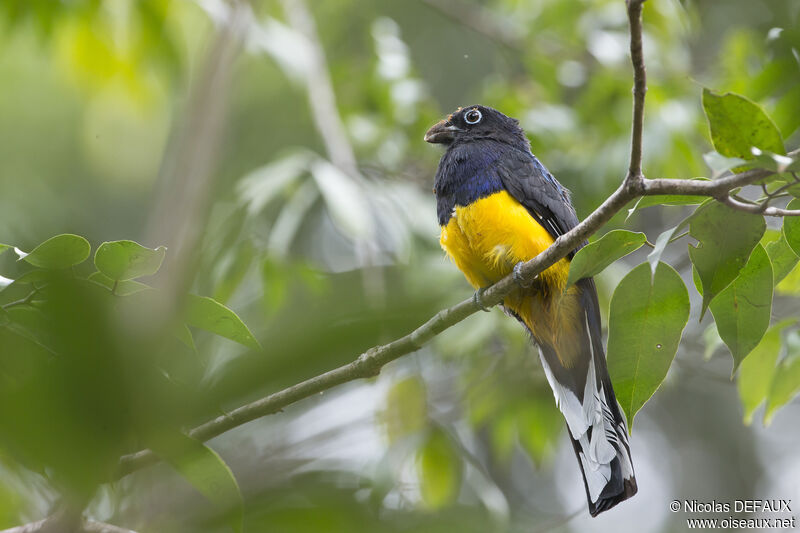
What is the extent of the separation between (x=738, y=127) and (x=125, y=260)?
1122mm

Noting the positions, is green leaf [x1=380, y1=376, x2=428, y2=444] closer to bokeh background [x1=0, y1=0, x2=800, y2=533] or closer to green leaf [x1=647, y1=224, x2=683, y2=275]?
bokeh background [x1=0, y1=0, x2=800, y2=533]

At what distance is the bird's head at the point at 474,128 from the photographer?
13.3 ft

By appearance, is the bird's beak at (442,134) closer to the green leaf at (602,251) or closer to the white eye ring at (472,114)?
the white eye ring at (472,114)

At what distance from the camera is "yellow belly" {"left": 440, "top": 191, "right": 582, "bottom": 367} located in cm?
334

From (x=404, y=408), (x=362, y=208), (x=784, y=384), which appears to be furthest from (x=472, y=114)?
(x=784, y=384)

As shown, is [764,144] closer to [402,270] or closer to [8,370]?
[402,270]

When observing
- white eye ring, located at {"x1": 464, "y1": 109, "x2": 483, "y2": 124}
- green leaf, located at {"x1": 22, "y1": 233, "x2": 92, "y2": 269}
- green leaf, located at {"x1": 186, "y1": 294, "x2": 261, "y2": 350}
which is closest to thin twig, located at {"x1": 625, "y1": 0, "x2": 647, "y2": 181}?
green leaf, located at {"x1": 186, "y1": 294, "x2": 261, "y2": 350}

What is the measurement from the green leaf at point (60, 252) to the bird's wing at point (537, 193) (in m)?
2.73

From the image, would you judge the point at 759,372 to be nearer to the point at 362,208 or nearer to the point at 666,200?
the point at 666,200

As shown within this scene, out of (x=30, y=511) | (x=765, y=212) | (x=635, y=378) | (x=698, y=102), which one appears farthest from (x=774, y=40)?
(x=698, y=102)

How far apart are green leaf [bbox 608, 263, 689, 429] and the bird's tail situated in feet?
2.95

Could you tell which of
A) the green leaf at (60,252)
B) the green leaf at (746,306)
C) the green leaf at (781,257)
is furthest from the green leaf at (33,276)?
the green leaf at (781,257)

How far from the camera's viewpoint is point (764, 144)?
4.97 ft

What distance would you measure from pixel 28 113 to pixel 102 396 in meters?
12.0
